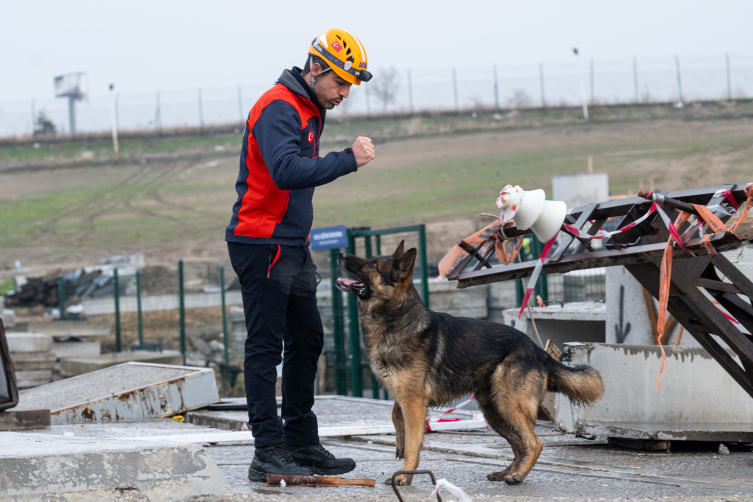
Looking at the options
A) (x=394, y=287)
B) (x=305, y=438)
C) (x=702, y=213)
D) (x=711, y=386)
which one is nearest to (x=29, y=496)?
(x=305, y=438)

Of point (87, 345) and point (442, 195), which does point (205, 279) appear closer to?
point (87, 345)

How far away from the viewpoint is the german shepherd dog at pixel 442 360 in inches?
183

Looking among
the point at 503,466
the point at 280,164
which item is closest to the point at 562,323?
the point at 503,466

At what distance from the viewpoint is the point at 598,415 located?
6.00 m

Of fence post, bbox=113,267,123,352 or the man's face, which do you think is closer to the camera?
the man's face

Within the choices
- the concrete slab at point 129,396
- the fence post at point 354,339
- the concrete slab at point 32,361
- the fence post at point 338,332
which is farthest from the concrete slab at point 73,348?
the concrete slab at point 129,396

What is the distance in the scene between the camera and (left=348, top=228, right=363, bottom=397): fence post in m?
11.1

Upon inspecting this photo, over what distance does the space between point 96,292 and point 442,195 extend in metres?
22.4

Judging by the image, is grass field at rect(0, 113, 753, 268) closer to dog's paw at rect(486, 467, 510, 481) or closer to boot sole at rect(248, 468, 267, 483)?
dog's paw at rect(486, 467, 510, 481)

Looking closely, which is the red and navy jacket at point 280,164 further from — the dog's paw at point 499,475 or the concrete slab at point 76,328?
the concrete slab at point 76,328

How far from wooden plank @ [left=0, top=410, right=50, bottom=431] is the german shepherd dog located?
3.02 meters

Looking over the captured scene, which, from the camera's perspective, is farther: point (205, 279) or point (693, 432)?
point (205, 279)

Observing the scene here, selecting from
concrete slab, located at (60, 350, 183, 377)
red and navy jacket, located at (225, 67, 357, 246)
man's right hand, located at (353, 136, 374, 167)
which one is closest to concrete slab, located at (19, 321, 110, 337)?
concrete slab, located at (60, 350, 183, 377)

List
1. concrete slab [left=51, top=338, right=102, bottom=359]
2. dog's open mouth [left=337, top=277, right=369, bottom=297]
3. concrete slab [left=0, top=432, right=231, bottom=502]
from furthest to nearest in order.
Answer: concrete slab [left=51, top=338, right=102, bottom=359]
dog's open mouth [left=337, top=277, right=369, bottom=297]
concrete slab [left=0, top=432, right=231, bottom=502]
